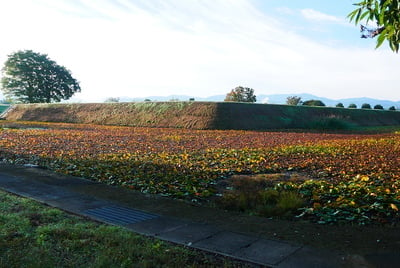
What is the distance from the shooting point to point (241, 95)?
192 feet

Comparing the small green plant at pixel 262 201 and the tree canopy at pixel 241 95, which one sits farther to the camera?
the tree canopy at pixel 241 95

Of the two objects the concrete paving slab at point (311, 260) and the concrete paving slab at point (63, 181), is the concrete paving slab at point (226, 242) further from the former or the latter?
the concrete paving slab at point (63, 181)

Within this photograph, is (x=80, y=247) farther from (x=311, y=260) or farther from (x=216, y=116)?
(x=216, y=116)

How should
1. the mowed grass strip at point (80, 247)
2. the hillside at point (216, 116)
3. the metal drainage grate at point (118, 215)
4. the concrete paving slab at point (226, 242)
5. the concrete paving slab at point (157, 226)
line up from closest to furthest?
the mowed grass strip at point (80, 247), the concrete paving slab at point (226, 242), the concrete paving slab at point (157, 226), the metal drainage grate at point (118, 215), the hillside at point (216, 116)

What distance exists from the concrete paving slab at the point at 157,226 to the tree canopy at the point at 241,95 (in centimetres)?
5364

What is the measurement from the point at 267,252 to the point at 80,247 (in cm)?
219

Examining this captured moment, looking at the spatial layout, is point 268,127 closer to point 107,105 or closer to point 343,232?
point 107,105

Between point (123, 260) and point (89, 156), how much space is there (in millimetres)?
9116

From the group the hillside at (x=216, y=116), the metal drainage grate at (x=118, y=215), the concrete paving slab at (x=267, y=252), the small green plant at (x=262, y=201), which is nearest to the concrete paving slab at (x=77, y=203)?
the metal drainage grate at (x=118, y=215)

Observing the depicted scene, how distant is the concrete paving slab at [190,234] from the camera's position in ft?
15.3

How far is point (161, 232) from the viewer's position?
197 inches

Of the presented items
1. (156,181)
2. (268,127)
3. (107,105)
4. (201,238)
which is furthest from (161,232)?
(107,105)

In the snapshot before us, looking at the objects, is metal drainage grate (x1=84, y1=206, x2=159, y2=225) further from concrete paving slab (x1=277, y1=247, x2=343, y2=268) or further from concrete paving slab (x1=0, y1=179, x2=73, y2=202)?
concrete paving slab (x1=277, y1=247, x2=343, y2=268)

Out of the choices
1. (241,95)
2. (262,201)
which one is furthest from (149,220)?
(241,95)
